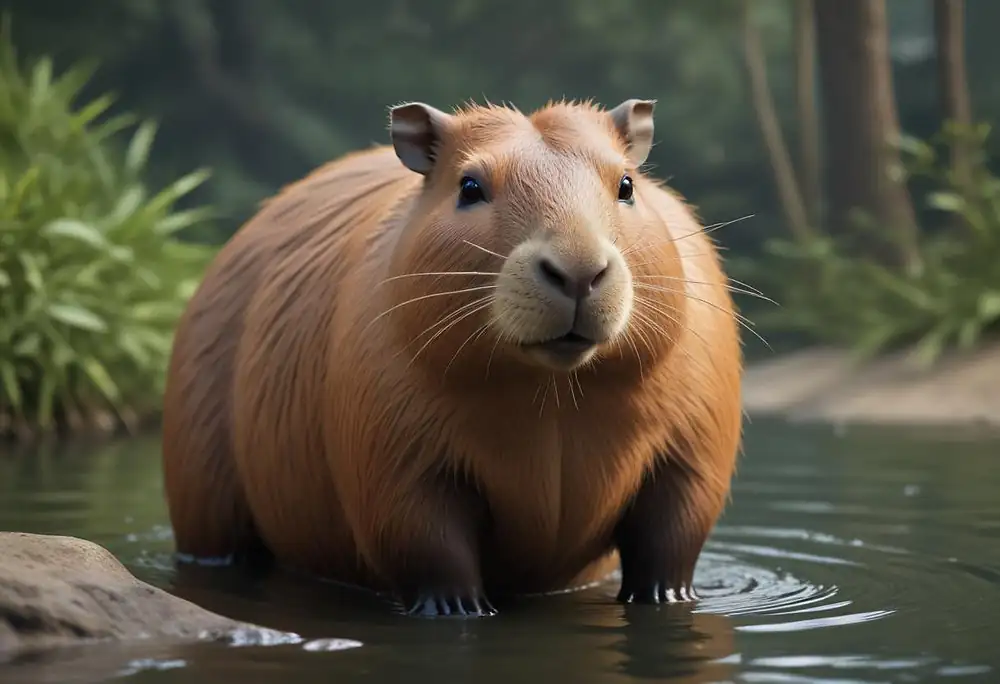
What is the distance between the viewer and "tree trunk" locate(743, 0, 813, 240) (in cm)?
1888

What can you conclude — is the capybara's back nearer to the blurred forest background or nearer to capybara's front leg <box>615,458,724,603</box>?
capybara's front leg <box>615,458,724,603</box>

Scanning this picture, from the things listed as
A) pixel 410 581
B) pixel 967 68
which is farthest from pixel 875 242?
pixel 410 581

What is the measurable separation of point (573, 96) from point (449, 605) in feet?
53.6

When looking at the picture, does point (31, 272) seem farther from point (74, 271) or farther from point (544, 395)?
point (544, 395)

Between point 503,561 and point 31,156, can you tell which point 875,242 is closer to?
point 31,156

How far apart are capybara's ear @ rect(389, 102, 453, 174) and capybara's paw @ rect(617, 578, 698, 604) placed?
1247 millimetres

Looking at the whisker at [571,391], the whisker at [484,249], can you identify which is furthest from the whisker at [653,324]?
the whisker at [484,249]

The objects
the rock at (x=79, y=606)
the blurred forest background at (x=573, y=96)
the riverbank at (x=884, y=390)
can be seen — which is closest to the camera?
the rock at (x=79, y=606)

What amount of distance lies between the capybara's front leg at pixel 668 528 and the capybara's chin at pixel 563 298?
0.77 metres

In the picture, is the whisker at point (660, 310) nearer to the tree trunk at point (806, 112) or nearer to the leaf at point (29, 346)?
the leaf at point (29, 346)

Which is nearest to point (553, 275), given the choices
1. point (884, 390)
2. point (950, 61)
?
point (884, 390)

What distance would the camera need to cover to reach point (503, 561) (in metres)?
4.53

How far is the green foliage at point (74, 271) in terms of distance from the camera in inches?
407

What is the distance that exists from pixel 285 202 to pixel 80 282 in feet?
17.3
